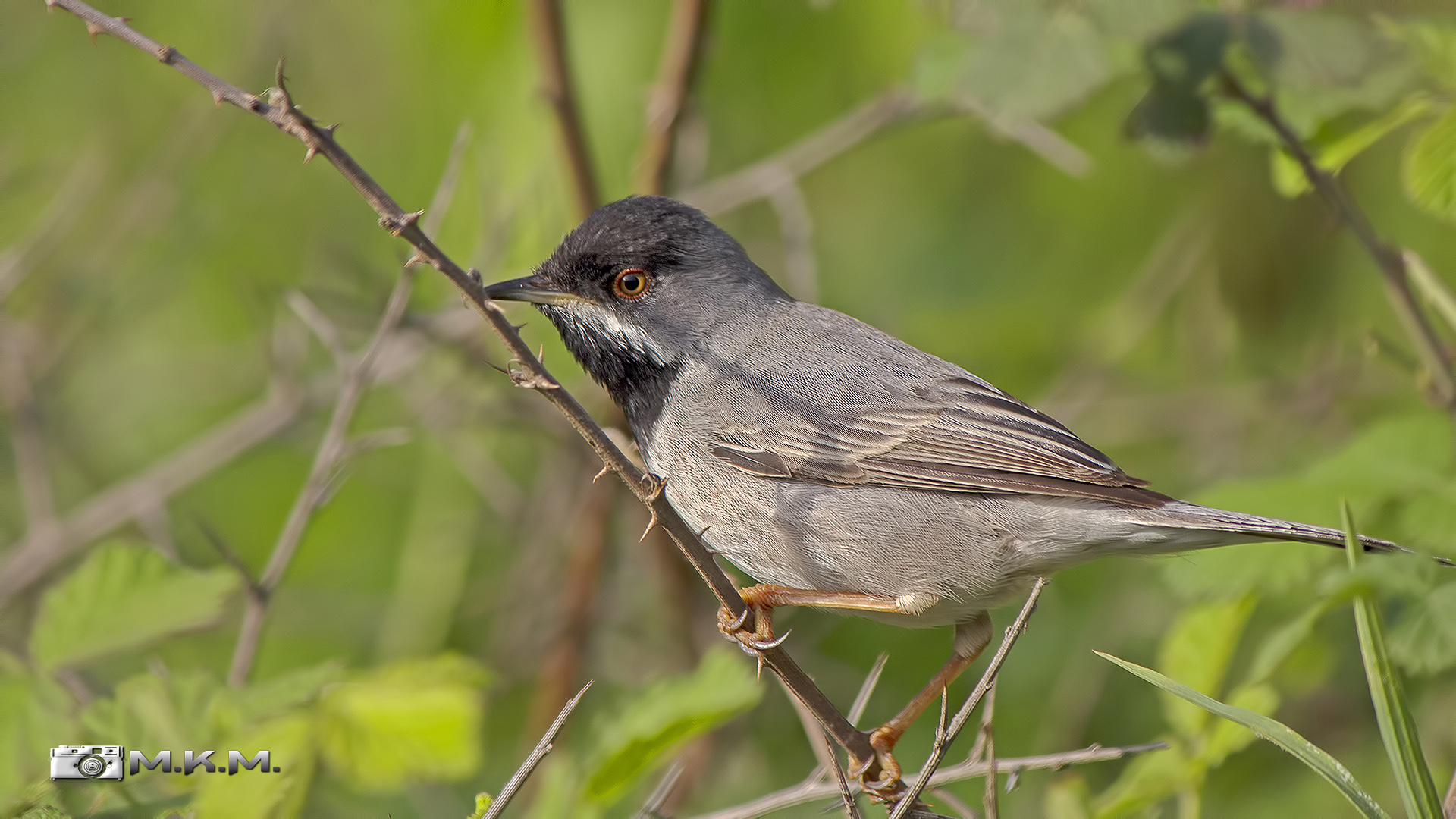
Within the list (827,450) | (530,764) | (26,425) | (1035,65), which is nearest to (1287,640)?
(827,450)

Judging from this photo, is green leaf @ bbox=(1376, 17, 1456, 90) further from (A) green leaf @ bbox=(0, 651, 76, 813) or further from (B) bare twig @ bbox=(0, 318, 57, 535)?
(B) bare twig @ bbox=(0, 318, 57, 535)

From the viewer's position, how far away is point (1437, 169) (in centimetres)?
319

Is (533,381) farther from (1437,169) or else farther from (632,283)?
(1437,169)

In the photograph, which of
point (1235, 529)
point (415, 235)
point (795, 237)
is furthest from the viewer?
point (795, 237)

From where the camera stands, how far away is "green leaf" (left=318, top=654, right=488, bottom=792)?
A: 265 cm

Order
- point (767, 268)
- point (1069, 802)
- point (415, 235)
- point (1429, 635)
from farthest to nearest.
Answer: point (767, 268) < point (1069, 802) < point (1429, 635) < point (415, 235)

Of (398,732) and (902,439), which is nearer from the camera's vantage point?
(398,732)

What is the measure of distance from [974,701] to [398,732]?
134 centimetres

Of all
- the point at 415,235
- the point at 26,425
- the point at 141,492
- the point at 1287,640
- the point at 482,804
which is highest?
the point at 26,425

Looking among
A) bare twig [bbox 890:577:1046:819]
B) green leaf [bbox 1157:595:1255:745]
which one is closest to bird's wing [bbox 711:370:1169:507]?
green leaf [bbox 1157:595:1255:745]

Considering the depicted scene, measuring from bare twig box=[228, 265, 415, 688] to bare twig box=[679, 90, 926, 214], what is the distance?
5.89 feet

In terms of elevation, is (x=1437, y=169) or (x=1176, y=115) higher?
(x=1176, y=115)

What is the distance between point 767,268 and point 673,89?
5.48 ft

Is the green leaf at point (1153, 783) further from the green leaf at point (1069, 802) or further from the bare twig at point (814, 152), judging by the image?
the bare twig at point (814, 152)
